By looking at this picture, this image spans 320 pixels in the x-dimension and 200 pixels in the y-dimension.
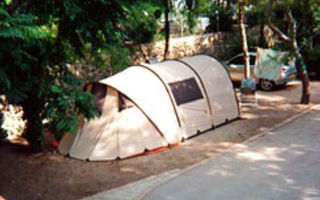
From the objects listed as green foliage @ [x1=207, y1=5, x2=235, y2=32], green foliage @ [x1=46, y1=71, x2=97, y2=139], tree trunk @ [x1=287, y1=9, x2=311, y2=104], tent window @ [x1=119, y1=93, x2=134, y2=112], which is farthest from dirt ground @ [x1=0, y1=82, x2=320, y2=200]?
green foliage @ [x1=207, y1=5, x2=235, y2=32]

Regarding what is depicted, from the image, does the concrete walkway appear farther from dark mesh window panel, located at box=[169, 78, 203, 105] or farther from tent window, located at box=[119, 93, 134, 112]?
tent window, located at box=[119, 93, 134, 112]

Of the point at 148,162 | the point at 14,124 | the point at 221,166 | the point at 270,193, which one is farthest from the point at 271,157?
the point at 14,124

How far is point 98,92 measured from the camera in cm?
1102

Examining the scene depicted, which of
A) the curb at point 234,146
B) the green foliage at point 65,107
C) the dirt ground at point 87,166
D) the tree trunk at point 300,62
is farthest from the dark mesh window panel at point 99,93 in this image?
the tree trunk at point 300,62

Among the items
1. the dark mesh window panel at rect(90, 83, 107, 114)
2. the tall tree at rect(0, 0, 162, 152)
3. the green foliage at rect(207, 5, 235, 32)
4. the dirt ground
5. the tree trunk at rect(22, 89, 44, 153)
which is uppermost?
the green foliage at rect(207, 5, 235, 32)

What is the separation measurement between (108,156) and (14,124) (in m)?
4.29

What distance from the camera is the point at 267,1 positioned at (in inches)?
539

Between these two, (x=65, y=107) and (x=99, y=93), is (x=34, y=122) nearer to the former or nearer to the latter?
(x=99, y=93)

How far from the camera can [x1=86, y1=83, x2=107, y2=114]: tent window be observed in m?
10.8

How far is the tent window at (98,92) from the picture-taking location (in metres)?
10.8

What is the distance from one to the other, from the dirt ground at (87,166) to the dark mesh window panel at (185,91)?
1.17 meters

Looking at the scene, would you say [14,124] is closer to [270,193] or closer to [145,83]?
[145,83]

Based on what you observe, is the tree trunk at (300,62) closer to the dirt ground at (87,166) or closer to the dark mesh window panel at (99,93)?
the dirt ground at (87,166)

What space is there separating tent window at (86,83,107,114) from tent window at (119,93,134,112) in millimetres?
503
